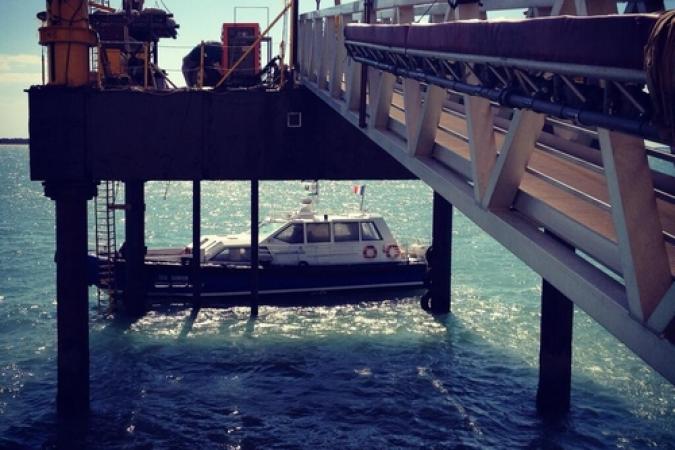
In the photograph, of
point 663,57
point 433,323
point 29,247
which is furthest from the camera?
point 29,247

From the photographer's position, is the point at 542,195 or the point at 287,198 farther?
the point at 287,198

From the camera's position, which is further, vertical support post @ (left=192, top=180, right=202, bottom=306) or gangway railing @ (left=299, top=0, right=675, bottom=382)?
vertical support post @ (left=192, top=180, right=202, bottom=306)

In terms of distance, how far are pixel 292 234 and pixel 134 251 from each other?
5053 mm

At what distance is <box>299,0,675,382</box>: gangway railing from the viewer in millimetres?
4406

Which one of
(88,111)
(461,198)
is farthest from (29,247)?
(461,198)

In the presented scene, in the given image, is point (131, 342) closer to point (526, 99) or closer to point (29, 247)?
point (526, 99)

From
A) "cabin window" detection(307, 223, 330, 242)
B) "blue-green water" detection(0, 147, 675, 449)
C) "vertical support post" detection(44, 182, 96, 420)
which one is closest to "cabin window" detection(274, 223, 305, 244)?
"cabin window" detection(307, 223, 330, 242)

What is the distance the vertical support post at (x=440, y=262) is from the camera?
2361 cm

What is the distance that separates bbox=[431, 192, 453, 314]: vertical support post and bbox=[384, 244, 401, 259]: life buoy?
2.25 m

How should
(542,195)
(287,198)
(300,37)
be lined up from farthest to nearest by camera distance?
(287,198)
(300,37)
(542,195)

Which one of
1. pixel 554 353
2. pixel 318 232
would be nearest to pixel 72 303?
pixel 554 353

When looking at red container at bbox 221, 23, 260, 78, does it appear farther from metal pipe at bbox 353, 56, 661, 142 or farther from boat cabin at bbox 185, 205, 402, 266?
metal pipe at bbox 353, 56, 661, 142

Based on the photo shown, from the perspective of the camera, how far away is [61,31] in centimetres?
1505

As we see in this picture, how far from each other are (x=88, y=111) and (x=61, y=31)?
179 cm
